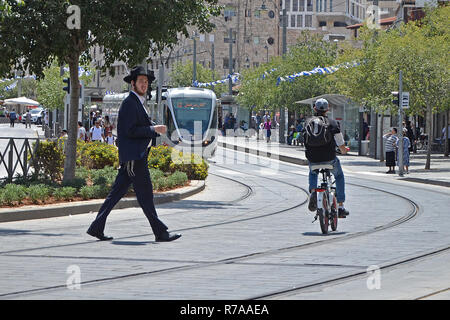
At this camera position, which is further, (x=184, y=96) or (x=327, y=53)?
(x=327, y=53)

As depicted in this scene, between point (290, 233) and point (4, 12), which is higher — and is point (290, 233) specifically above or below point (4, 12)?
below

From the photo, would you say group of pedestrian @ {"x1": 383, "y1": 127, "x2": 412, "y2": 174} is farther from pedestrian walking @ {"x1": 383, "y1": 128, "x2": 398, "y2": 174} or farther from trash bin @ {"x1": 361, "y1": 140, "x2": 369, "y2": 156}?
trash bin @ {"x1": 361, "y1": 140, "x2": 369, "y2": 156}

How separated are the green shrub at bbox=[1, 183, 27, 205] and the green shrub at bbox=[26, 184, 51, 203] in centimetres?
12

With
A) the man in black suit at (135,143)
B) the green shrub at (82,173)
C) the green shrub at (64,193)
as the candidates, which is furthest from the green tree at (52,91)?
the man in black suit at (135,143)

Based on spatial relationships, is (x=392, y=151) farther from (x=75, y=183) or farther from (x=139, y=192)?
(x=139, y=192)

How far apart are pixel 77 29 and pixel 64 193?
361 centimetres

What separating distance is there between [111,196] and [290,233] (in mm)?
2797

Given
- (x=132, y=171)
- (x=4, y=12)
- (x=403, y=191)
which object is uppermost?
(x=4, y=12)

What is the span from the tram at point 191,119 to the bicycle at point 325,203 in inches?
1101

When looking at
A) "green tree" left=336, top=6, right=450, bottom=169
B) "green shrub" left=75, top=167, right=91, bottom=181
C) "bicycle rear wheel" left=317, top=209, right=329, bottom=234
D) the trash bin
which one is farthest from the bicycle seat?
the trash bin

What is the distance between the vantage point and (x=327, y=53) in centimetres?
6419
